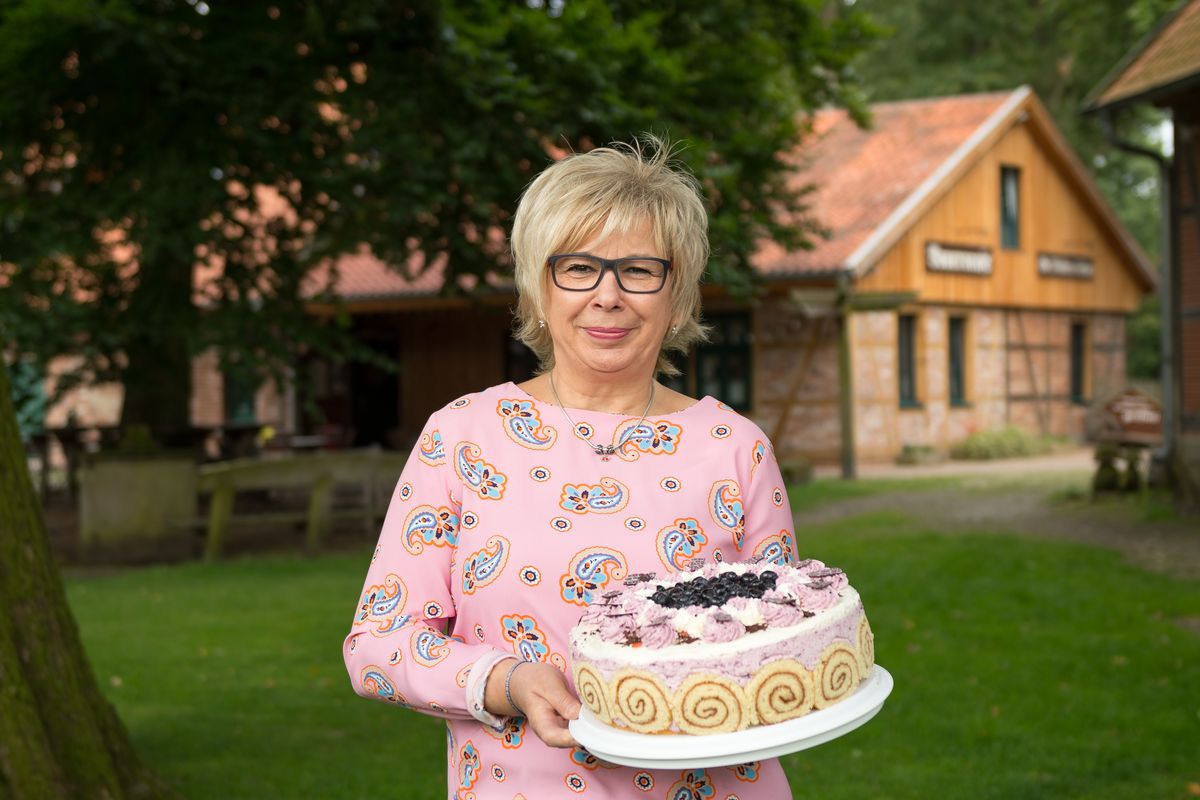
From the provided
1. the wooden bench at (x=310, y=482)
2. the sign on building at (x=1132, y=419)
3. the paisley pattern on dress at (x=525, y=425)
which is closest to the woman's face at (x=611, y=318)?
the paisley pattern on dress at (x=525, y=425)

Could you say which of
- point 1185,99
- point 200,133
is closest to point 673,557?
point 200,133

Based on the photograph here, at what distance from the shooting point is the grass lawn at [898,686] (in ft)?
19.4

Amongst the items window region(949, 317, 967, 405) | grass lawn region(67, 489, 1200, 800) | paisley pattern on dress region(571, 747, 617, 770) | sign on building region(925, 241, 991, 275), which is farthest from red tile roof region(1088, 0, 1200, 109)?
paisley pattern on dress region(571, 747, 617, 770)

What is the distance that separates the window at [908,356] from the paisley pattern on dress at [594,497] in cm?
2382

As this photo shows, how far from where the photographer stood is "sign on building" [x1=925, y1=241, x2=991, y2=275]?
2544 cm

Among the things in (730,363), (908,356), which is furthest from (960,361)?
(730,363)

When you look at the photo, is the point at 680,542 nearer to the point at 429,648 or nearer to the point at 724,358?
the point at 429,648

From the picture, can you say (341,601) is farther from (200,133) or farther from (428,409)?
(428,409)

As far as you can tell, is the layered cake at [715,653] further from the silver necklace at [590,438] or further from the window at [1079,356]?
the window at [1079,356]

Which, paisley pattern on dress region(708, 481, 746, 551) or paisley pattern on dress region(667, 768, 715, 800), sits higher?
paisley pattern on dress region(708, 481, 746, 551)

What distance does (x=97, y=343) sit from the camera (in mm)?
13266

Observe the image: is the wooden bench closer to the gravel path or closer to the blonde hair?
the gravel path

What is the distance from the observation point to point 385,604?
2.31m

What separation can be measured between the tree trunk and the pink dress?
1801 mm
